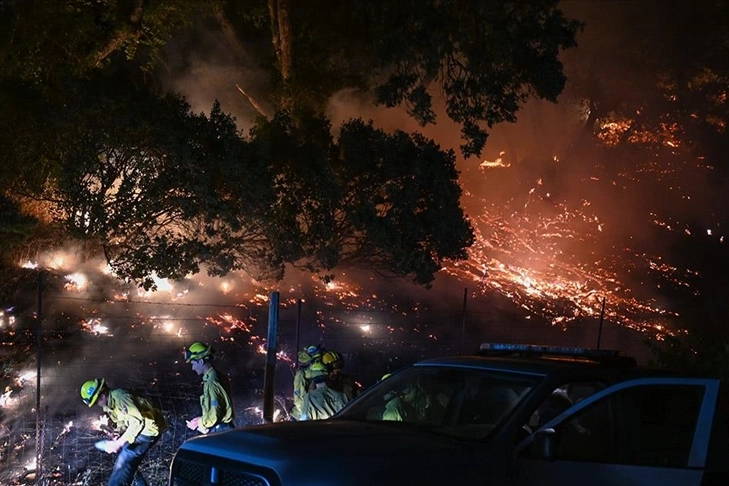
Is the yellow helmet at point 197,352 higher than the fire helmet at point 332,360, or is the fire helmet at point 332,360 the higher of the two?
the yellow helmet at point 197,352

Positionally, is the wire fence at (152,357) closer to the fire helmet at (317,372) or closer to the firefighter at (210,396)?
the firefighter at (210,396)

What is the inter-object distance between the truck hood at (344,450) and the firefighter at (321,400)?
137 inches

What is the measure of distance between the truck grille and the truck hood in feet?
0.11

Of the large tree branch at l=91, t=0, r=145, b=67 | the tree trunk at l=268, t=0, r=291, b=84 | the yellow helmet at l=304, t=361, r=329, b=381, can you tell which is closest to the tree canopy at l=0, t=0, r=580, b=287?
the large tree branch at l=91, t=0, r=145, b=67

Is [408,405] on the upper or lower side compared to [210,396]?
upper

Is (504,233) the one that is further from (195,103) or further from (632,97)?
(195,103)

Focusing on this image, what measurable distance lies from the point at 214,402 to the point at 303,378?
1721 millimetres

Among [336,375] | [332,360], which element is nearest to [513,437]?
[332,360]

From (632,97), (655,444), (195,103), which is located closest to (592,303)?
(632,97)

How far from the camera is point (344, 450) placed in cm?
411

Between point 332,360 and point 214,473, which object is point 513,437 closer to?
point 214,473

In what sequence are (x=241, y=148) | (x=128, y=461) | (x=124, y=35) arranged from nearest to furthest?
(x=128, y=461)
(x=241, y=148)
(x=124, y=35)

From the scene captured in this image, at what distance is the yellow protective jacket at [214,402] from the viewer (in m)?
7.77

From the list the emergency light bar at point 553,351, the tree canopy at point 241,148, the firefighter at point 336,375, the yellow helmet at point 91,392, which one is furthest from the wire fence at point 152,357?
the emergency light bar at point 553,351
